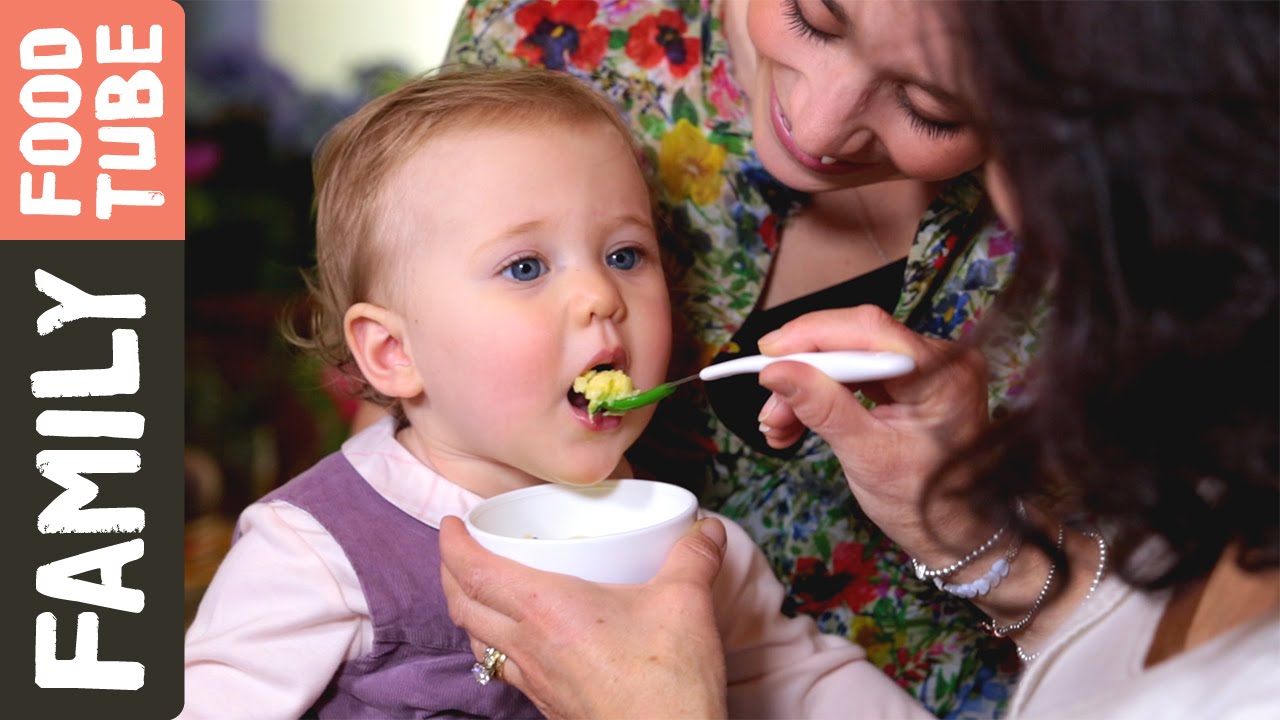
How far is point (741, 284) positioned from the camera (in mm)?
1688

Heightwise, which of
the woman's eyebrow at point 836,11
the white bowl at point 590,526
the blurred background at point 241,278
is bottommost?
the blurred background at point 241,278

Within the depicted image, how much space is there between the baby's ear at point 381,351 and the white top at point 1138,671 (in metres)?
0.74

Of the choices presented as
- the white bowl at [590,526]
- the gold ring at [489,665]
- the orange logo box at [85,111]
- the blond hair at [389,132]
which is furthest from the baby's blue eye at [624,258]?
the orange logo box at [85,111]

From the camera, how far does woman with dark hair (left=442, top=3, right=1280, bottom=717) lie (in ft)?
2.71

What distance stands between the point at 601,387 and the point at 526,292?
5.3 inches

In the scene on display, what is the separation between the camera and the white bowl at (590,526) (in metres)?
1.16

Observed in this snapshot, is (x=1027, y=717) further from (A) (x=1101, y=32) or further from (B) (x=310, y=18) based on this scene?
(B) (x=310, y=18)

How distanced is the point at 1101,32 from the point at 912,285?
0.83 meters

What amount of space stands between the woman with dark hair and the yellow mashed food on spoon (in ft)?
0.65

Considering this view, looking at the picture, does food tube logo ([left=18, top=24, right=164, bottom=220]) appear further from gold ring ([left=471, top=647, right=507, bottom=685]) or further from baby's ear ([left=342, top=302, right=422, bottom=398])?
gold ring ([left=471, top=647, right=507, bottom=685])

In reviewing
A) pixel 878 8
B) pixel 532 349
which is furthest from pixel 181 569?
pixel 878 8

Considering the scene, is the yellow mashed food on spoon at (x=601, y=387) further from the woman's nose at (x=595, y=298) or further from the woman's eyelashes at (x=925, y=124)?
the woman's eyelashes at (x=925, y=124)

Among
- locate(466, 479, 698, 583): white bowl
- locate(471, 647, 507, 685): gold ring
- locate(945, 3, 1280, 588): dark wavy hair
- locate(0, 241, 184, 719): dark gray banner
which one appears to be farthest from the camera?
locate(0, 241, 184, 719): dark gray banner

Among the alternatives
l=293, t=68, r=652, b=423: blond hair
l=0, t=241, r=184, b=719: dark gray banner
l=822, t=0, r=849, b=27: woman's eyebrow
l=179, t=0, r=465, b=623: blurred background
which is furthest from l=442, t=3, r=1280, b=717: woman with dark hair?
l=179, t=0, r=465, b=623: blurred background
